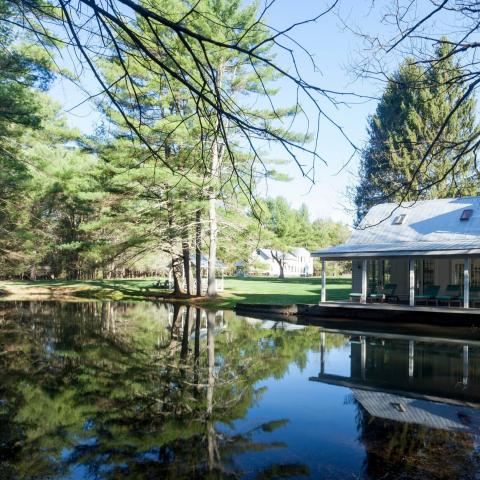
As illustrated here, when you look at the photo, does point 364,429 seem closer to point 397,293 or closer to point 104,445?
point 104,445

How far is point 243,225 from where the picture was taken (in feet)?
84.7

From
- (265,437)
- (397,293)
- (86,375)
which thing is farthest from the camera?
(397,293)

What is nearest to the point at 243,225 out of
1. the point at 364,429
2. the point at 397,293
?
the point at 397,293

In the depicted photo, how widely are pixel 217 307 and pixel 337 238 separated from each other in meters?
54.3

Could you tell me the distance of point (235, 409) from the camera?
680 cm

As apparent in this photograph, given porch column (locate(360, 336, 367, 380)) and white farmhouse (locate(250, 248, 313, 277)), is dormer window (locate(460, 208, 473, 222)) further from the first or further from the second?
white farmhouse (locate(250, 248, 313, 277))

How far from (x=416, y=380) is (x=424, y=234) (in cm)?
1377

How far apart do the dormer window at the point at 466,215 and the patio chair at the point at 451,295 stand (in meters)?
3.01

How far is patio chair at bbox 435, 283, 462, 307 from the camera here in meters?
18.9

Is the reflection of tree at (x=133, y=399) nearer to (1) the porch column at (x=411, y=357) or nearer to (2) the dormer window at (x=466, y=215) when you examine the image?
(1) the porch column at (x=411, y=357)

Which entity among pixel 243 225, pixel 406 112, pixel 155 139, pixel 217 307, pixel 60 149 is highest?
pixel 406 112

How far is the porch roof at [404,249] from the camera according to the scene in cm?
1738

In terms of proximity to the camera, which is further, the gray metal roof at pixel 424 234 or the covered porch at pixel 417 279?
the gray metal roof at pixel 424 234

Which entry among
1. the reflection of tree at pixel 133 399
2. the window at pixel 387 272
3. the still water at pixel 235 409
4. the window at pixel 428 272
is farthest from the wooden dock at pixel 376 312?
the reflection of tree at pixel 133 399
